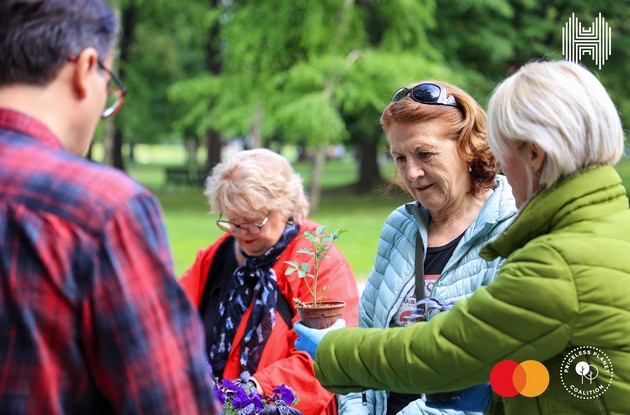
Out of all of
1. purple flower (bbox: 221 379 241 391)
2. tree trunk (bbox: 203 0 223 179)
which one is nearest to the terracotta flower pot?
purple flower (bbox: 221 379 241 391)

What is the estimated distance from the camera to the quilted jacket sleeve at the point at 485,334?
6.08 ft

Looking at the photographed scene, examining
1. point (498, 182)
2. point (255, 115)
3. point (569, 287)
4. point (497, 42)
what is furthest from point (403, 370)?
point (497, 42)

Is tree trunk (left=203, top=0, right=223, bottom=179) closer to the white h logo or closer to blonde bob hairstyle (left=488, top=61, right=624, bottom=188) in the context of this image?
the white h logo

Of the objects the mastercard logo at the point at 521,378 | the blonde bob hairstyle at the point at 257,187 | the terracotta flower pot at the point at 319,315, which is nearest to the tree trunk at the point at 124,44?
the blonde bob hairstyle at the point at 257,187

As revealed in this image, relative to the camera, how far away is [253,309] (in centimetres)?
371

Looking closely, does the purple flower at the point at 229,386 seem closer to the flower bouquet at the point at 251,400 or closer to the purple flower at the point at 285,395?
the flower bouquet at the point at 251,400

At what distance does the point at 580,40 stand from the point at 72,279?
3.32m

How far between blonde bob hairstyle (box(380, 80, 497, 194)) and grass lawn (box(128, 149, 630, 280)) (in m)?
5.07

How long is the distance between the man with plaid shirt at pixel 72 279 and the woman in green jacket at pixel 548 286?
25.1 inches

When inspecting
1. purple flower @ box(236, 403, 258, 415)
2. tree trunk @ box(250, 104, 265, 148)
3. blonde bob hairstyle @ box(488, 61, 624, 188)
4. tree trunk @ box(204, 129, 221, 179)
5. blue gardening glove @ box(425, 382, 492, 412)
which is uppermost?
blonde bob hairstyle @ box(488, 61, 624, 188)

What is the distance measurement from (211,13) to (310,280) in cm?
1936

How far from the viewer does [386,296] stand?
300cm

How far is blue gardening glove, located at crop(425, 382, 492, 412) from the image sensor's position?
227cm

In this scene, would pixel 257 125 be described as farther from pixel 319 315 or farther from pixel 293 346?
pixel 319 315
